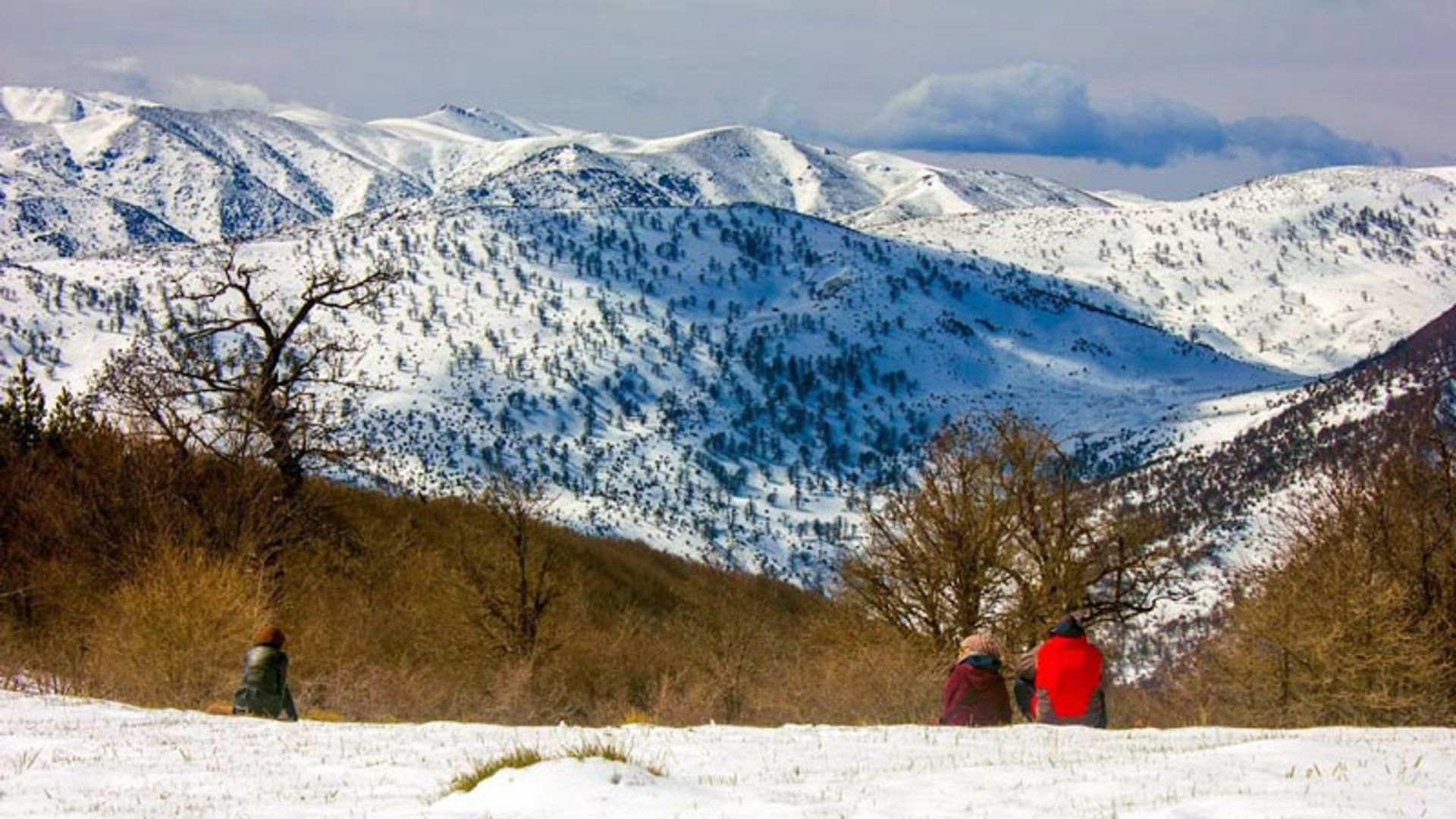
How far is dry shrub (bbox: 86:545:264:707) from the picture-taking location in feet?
68.8

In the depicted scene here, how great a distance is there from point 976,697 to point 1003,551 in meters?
18.5

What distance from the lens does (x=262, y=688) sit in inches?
663

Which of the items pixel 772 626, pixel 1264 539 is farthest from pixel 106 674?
pixel 772 626

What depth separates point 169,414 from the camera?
102 feet

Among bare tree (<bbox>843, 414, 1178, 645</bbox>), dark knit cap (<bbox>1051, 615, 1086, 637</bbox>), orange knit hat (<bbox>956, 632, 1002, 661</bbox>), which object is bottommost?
A: orange knit hat (<bbox>956, 632, 1002, 661</bbox>)

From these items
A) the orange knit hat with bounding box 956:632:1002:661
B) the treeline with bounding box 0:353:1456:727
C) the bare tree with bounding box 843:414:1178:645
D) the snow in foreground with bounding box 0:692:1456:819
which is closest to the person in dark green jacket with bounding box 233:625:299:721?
the snow in foreground with bounding box 0:692:1456:819

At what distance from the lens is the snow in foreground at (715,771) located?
9.19 meters

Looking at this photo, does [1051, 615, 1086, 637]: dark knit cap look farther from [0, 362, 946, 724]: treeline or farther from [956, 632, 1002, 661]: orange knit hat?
[0, 362, 946, 724]: treeline

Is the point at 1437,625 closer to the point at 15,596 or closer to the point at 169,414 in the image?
the point at 169,414

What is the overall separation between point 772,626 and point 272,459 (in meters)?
28.0

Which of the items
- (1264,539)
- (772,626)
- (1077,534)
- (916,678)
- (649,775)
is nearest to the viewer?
(649,775)

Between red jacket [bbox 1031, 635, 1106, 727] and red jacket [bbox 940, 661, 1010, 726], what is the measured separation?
1.62 feet

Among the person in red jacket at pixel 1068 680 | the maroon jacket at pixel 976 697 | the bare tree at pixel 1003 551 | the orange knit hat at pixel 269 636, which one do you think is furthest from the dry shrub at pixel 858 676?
the orange knit hat at pixel 269 636

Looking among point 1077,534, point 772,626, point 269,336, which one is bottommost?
point 772,626
